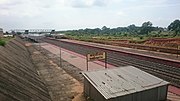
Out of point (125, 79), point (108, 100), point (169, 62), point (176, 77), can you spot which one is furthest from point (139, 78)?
point (169, 62)

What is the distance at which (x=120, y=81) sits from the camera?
1517 cm

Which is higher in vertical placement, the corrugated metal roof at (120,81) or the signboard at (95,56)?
the signboard at (95,56)

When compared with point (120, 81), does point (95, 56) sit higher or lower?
higher

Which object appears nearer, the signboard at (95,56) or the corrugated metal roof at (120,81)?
the corrugated metal roof at (120,81)

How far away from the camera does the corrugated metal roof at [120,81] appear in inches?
543

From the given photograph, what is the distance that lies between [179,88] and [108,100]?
8269mm

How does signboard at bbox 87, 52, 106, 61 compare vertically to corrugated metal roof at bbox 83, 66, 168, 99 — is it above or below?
above

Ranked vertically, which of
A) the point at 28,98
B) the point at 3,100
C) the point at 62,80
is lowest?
the point at 62,80

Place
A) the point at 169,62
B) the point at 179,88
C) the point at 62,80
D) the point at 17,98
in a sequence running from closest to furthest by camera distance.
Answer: the point at 17,98 < the point at 179,88 < the point at 62,80 < the point at 169,62

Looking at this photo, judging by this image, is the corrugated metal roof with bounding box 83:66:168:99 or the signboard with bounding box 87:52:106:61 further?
the signboard with bounding box 87:52:106:61

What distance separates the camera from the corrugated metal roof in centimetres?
1380

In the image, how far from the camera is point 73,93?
59.6 ft

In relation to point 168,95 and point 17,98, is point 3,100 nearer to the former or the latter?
point 17,98

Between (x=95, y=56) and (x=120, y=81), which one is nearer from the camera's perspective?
(x=120, y=81)
